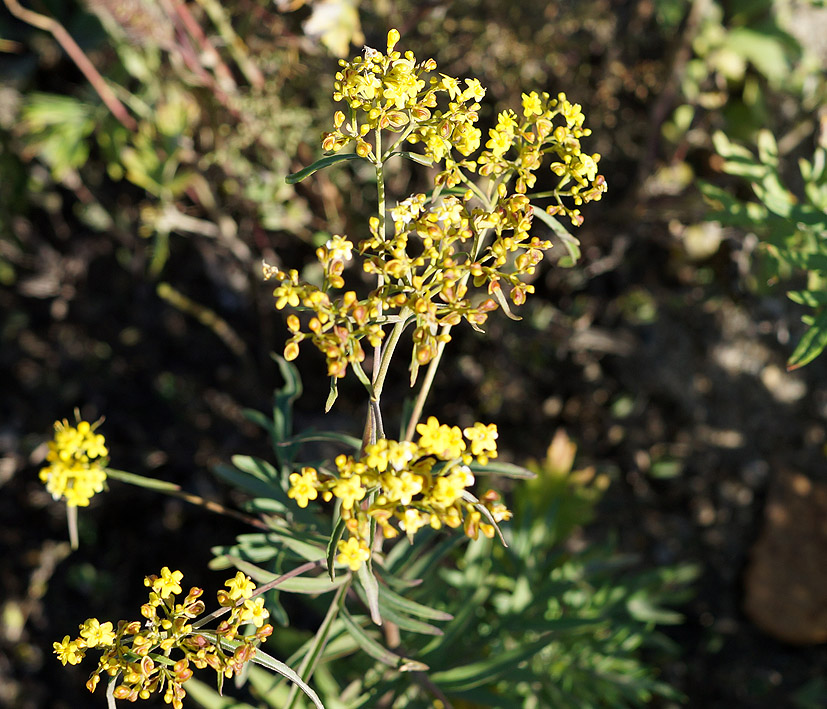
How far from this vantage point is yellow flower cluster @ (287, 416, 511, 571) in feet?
3.36

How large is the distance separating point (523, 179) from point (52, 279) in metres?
2.72

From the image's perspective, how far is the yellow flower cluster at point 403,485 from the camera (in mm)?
1024

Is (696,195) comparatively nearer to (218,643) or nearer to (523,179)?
(523,179)

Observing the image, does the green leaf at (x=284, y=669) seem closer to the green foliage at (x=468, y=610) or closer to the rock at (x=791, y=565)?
the green foliage at (x=468, y=610)

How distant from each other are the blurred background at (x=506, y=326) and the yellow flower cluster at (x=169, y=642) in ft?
5.72

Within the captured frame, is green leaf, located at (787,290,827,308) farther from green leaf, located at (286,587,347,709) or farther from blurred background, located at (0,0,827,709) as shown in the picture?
green leaf, located at (286,587,347,709)

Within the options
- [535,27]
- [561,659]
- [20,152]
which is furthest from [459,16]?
[561,659]

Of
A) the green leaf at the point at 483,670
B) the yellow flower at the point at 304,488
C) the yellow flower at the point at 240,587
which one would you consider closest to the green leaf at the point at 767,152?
the green leaf at the point at 483,670

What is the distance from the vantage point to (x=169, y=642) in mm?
1076

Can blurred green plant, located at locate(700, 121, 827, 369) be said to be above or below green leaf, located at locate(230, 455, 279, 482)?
above

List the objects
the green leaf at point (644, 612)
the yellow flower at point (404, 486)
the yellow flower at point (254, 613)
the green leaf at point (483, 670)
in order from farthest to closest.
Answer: the green leaf at point (644, 612) → the green leaf at point (483, 670) → the yellow flower at point (254, 613) → the yellow flower at point (404, 486)

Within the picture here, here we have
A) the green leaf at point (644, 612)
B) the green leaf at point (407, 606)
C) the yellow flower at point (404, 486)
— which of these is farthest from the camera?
the green leaf at point (644, 612)

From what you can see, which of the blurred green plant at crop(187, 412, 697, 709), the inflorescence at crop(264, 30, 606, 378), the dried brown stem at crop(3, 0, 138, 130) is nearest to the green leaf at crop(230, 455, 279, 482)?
the blurred green plant at crop(187, 412, 697, 709)

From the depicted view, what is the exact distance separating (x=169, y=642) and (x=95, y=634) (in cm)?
13
